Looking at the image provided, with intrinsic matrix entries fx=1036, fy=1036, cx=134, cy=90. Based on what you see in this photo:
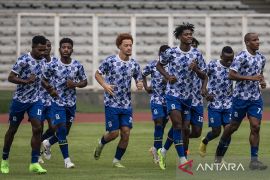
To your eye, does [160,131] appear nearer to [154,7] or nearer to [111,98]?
[111,98]

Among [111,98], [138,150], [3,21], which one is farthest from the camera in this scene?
[3,21]

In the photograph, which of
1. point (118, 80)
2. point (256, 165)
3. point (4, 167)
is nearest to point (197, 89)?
point (118, 80)

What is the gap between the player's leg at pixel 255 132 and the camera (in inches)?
632

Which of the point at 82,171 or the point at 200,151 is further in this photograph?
the point at 200,151

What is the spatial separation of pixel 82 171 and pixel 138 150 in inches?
178

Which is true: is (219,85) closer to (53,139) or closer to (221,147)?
(221,147)

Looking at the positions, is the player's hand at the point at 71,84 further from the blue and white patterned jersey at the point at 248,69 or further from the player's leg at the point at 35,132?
the blue and white patterned jersey at the point at 248,69

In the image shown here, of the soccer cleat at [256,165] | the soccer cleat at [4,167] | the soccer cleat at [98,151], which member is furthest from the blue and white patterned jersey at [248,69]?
the soccer cleat at [4,167]

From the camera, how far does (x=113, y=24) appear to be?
1607 inches

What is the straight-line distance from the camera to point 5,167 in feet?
53.3

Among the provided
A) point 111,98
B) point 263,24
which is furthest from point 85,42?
point 111,98

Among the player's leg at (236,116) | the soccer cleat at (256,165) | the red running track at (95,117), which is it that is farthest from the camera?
the red running track at (95,117)

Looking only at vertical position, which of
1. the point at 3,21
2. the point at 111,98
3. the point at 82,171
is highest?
the point at 3,21

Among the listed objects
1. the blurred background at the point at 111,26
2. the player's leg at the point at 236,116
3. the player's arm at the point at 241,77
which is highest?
the blurred background at the point at 111,26
